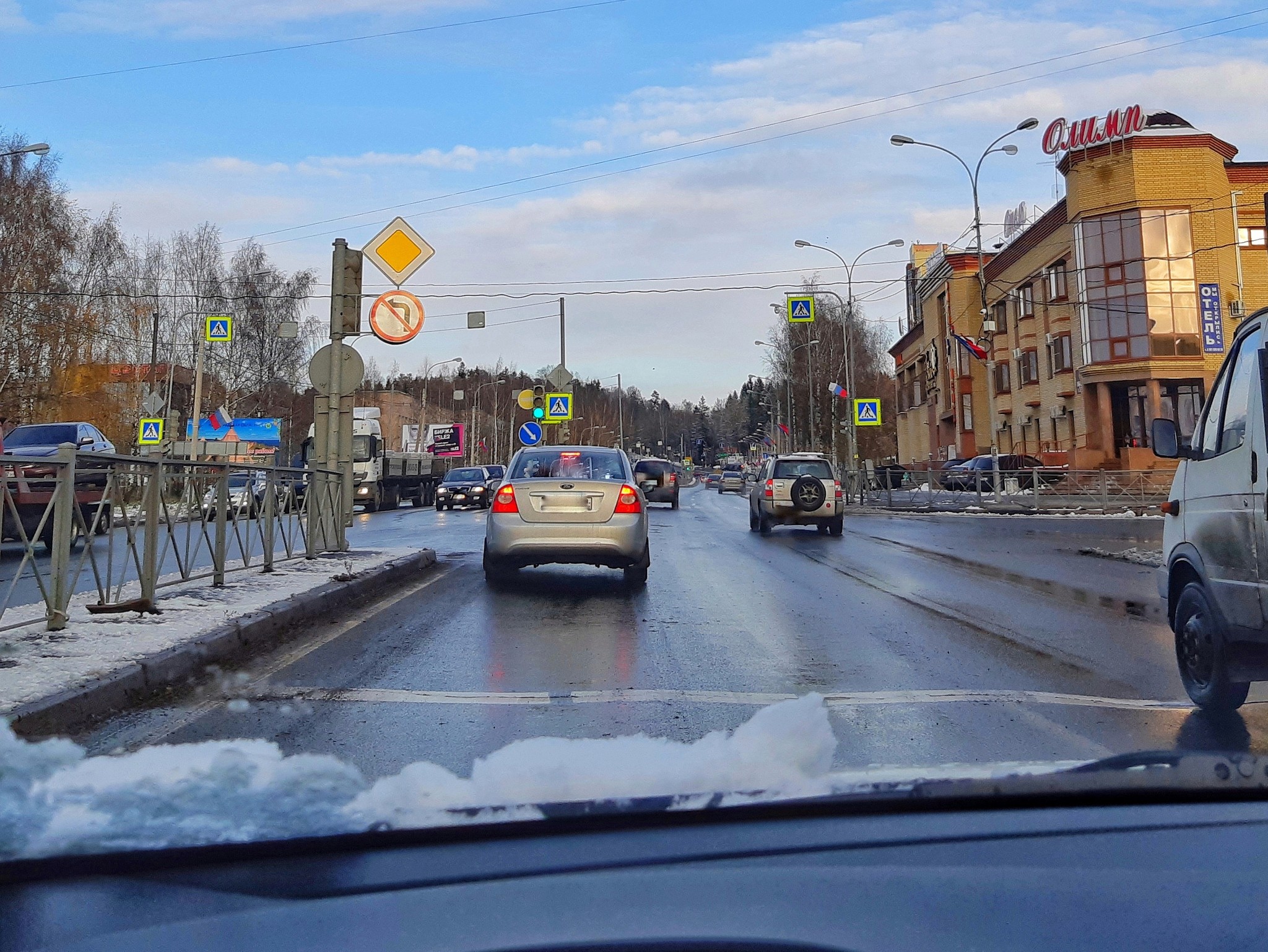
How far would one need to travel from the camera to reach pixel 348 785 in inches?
80.4

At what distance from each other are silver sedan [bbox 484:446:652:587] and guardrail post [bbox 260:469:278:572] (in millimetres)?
2359

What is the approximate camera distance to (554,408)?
34.0 m

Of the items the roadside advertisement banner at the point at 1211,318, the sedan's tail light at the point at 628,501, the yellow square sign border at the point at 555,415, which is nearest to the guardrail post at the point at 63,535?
the sedan's tail light at the point at 628,501

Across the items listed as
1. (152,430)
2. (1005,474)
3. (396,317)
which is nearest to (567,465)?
(396,317)

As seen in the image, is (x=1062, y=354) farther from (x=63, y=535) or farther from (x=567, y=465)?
(x=63, y=535)

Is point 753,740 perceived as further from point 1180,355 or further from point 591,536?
point 1180,355

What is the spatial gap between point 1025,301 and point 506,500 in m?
39.0

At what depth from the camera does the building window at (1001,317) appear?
49.1m

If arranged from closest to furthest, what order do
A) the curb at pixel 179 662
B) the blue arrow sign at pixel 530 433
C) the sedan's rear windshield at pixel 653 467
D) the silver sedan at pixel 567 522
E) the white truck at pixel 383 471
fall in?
1. the curb at pixel 179 662
2. the silver sedan at pixel 567 522
3. the blue arrow sign at pixel 530 433
4. the white truck at pixel 383 471
5. the sedan's rear windshield at pixel 653 467

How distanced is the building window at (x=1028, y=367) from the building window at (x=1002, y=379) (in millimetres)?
1758

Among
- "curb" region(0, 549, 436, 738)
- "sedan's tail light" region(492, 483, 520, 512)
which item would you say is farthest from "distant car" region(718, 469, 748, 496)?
"curb" region(0, 549, 436, 738)

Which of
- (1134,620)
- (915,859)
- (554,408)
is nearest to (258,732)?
(915,859)

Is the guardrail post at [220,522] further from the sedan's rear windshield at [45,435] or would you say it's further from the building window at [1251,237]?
the building window at [1251,237]

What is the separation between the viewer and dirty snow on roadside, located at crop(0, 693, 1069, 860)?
1.82 m
